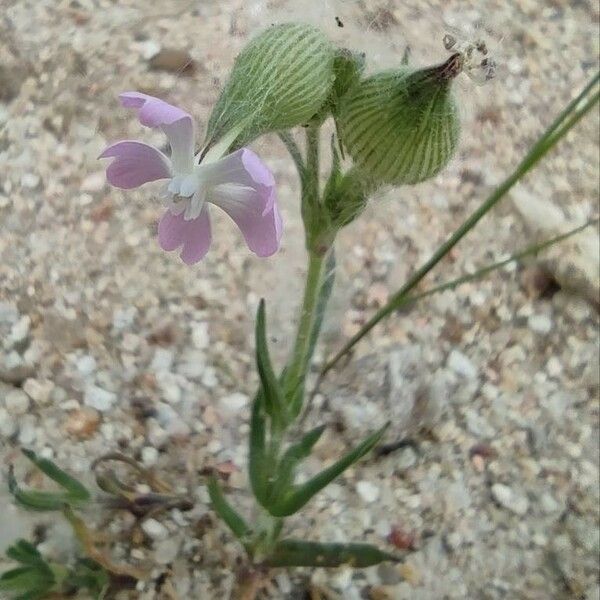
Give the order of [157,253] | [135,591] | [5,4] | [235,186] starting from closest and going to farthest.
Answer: [235,186], [135,591], [157,253], [5,4]

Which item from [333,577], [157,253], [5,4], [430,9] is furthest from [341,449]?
[5,4]

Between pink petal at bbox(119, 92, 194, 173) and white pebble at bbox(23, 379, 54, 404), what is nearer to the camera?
pink petal at bbox(119, 92, 194, 173)

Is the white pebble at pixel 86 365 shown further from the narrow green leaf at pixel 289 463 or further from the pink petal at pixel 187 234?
the pink petal at pixel 187 234

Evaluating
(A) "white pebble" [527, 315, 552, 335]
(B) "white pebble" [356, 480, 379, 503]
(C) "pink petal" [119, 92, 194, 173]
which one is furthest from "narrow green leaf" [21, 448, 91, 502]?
(A) "white pebble" [527, 315, 552, 335]

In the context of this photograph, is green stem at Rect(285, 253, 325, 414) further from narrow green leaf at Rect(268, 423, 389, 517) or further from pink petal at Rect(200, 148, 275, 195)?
pink petal at Rect(200, 148, 275, 195)

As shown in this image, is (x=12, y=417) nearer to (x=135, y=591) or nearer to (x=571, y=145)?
(x=135, y=591)

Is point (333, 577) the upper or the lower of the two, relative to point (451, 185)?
lower
